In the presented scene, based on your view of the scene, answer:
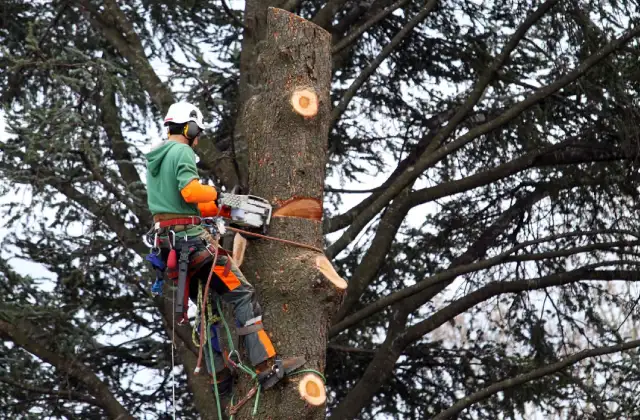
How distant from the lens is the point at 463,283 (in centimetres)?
991

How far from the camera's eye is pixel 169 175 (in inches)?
215

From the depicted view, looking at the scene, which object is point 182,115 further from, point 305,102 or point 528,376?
point 528,376

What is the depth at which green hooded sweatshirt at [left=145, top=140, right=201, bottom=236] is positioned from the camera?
5379mm

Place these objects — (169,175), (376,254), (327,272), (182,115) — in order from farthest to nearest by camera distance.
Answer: (376,254)
(182,115)
(169,175)
(327,272)

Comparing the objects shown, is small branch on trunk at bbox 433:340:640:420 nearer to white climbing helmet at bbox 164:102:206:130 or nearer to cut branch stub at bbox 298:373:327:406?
cut branch stub at bbox 298:373:327:406

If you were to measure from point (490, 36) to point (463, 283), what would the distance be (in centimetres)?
237

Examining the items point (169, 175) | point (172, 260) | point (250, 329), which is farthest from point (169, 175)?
point (250, 329)

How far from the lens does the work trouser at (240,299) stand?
5133 millimetres

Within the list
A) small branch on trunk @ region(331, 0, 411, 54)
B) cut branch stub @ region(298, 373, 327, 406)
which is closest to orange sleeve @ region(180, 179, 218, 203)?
cut branch stub @ region(298, 373, 327, 406)

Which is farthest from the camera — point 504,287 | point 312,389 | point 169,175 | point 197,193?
point 504,287

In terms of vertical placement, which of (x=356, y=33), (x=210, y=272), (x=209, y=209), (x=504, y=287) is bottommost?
(x=210, y=272)

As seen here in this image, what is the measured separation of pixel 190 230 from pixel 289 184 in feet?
1.86

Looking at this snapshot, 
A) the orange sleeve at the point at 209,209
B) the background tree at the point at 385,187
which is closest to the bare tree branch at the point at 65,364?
the background tree at the point at 385,187

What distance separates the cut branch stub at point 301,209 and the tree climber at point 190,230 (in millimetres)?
238
